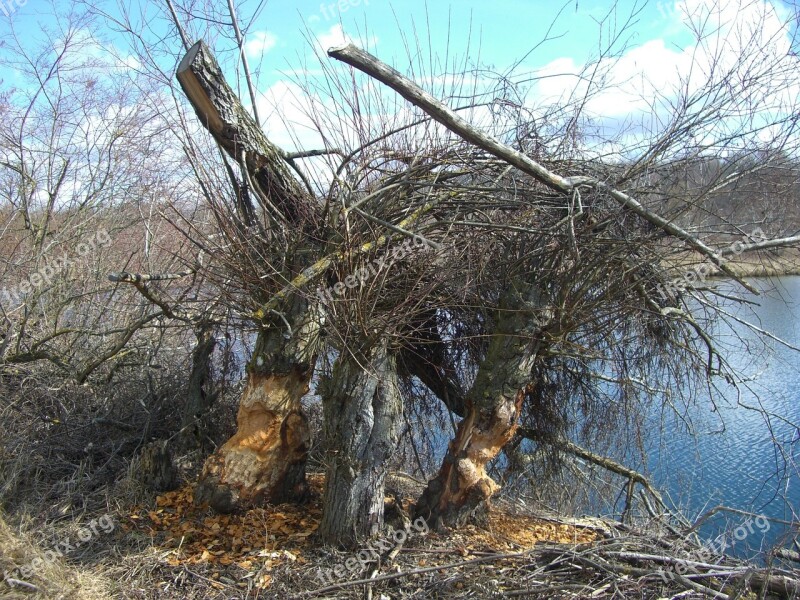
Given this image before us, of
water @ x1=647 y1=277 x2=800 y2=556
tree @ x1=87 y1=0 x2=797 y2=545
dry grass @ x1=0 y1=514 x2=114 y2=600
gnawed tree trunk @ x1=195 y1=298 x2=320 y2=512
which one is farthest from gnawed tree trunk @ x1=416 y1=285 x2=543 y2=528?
water @ x1=647 y1=277 x2=800 y2=556

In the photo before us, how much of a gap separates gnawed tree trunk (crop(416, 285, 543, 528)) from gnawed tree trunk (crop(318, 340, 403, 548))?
60cm

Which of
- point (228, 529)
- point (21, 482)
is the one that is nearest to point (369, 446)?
point (228, 529)

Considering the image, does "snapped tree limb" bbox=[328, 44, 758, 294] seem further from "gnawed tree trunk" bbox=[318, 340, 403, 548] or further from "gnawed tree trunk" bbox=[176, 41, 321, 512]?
"gnawed tree trunk" bbox=[318, 340, 403, 548]

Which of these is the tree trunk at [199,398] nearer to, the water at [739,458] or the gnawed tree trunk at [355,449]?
the gnawed tree trunk at [355,449]

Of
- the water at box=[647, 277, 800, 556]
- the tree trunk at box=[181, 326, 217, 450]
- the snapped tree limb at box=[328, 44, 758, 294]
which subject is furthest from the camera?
the water at box=[647, 277, 800, 556]

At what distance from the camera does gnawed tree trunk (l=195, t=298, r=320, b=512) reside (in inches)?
197

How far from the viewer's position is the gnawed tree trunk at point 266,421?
4.99 meters

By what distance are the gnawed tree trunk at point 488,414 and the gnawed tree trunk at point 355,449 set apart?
0.60 metres

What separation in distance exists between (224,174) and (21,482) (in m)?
3.37

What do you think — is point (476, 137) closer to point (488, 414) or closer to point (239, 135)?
point (239, 135)

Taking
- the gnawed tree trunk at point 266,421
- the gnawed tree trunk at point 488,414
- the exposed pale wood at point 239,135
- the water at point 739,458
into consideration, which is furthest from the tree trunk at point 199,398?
the water at point 739,458

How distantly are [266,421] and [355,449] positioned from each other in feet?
3.02

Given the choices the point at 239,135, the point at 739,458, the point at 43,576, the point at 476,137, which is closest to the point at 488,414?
the point at 476,137

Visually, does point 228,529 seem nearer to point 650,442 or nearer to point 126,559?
point 126,559
